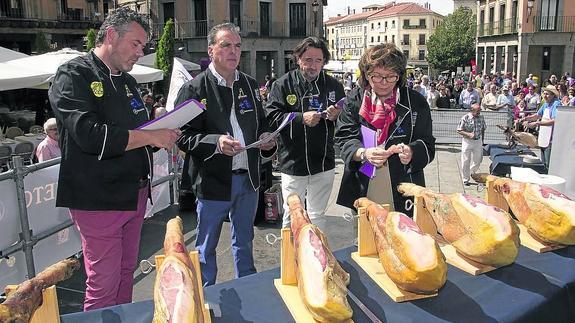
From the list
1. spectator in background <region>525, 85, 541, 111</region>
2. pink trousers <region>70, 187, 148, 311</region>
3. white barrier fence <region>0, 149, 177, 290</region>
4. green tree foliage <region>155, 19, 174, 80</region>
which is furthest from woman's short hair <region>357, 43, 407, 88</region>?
green tree foliage <region>155, 19, 174, 80</region>

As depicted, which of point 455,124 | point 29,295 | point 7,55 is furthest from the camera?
point 455,124

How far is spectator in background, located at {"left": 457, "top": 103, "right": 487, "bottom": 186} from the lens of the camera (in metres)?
9.51

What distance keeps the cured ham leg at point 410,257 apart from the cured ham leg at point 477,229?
335mm

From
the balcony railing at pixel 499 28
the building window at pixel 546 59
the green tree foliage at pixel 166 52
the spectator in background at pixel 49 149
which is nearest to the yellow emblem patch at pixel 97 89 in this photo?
the spectator in background at pixel 49 149

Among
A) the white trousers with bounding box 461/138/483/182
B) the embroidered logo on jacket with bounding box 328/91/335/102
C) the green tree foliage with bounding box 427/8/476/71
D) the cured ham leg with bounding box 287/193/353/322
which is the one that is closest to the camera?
the cured ham leg with bounding box 287/193/353/322

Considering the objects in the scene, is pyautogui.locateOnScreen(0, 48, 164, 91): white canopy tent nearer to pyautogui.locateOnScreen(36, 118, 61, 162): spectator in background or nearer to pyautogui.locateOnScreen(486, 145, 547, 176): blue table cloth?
pyautogui.locateOnScreen(36, 118, 61, 162): spectator in background

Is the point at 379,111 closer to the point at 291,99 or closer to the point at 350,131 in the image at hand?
the point at 350,131

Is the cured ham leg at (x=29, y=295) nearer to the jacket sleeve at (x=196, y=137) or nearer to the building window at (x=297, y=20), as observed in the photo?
the jacket sleeve at (x=196, y=137)

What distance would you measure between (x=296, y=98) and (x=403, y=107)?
4.14 feet

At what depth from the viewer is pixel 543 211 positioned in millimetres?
2432

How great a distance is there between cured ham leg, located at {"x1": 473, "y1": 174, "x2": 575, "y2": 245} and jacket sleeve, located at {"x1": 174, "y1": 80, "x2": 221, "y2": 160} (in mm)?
1776

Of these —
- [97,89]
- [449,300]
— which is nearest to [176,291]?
[449,300]

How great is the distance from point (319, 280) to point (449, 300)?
63cm

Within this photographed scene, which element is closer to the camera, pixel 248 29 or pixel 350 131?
pixel 350 131
